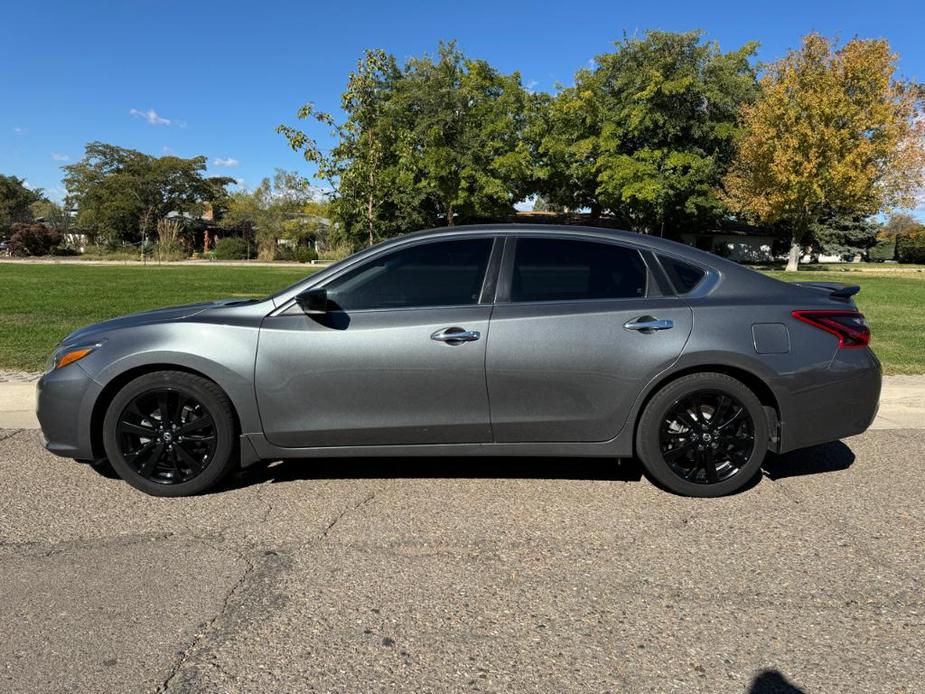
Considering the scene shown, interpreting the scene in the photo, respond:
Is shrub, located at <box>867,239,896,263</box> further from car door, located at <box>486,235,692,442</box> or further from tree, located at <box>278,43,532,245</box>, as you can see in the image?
car door, located at <box>486,235,692,442</box>

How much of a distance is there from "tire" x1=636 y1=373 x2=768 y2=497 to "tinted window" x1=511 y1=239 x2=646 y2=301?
686 millimetres

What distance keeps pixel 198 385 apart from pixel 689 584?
112 inches

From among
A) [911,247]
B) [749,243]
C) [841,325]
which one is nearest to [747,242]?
[749,243]

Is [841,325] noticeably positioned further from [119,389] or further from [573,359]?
[119,389]

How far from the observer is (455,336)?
3.78m

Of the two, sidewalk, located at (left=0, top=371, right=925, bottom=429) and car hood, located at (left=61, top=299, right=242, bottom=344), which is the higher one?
car hood, located at (left=61, top=299, right=242, bottom=344)

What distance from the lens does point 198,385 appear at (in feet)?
12.7

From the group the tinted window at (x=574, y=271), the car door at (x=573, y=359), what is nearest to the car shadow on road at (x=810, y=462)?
the car door at (x=573, y=359)

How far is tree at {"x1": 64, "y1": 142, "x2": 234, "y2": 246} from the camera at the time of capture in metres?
60.9

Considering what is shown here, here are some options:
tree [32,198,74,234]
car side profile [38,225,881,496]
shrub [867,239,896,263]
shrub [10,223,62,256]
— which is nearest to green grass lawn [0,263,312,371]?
car side profile [38,225,881,496]

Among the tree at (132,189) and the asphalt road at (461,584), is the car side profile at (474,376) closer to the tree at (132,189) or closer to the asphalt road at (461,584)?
the asphalt road at (461,584)

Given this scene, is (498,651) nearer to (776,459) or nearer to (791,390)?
(791,390)

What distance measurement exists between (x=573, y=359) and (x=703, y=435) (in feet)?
3.03

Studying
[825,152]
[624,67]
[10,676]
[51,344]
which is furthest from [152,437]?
[624,67]
